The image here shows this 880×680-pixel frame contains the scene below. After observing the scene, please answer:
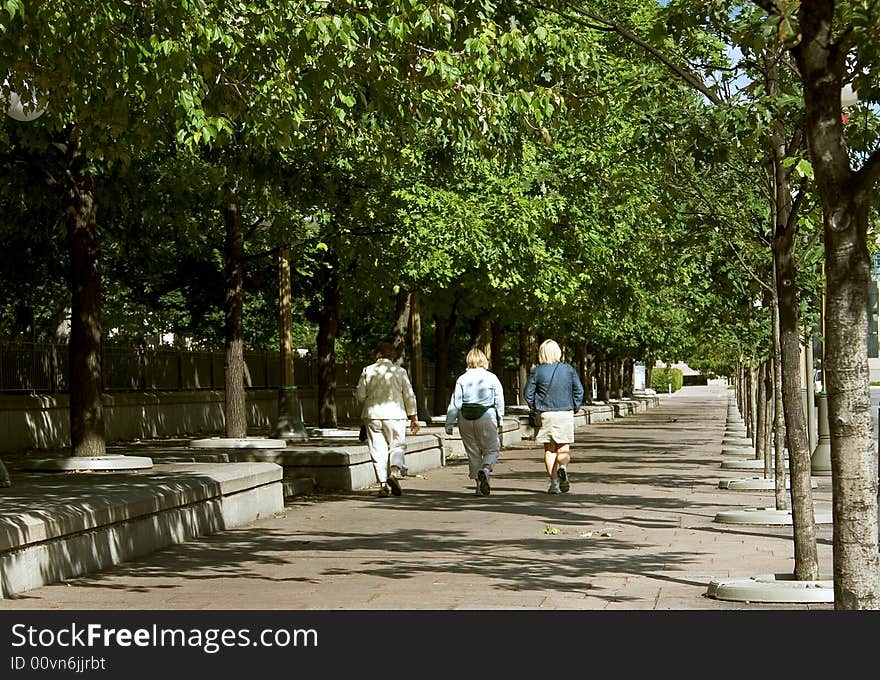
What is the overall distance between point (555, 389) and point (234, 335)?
6.25 m

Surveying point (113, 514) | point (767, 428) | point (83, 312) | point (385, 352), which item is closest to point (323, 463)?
point (385, 352)

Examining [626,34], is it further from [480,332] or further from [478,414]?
[480,332]

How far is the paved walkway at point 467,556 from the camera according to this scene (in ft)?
29.6

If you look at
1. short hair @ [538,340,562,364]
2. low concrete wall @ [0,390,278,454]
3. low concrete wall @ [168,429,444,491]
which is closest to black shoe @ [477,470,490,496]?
short hair @ [538,340,562,364]

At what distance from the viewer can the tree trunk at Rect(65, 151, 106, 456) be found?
16750mm

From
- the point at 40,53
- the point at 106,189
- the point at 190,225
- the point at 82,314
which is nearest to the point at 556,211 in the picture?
the point at 190,225

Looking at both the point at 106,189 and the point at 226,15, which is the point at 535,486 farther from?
the point at 226,15

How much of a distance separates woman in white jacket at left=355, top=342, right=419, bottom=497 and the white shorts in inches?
61.9

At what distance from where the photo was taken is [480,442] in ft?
58.8

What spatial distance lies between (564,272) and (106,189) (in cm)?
880

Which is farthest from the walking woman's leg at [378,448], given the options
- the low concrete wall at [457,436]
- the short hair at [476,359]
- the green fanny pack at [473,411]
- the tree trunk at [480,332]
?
the tree trunk at [480,332]

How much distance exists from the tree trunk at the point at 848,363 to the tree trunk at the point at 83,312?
1189 centimetres

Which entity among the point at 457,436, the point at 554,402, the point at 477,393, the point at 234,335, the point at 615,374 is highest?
the point at 234,335

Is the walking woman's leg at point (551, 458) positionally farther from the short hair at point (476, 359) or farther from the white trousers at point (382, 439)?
the white trousers at point (382, 439)
